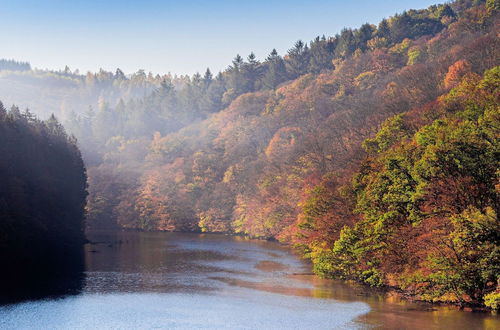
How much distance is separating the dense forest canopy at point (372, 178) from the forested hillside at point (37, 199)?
3563 cm

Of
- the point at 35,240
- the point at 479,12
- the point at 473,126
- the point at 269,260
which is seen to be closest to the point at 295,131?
the point at 479,12

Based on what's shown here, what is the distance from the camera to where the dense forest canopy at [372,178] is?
49781 millimetres

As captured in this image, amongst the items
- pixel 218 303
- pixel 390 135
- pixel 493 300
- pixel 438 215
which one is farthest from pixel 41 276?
pixel 493 300

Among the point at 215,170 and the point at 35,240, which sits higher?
the point at 215,170

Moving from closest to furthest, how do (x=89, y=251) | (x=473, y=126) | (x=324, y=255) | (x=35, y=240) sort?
(x=473, y=126), (x=324, y=255), (x=35, y=240), (x=89, y=251)

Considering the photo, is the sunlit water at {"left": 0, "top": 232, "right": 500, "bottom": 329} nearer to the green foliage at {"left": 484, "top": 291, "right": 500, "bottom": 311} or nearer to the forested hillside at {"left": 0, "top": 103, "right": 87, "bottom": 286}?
the green foliage at {"left": 484, "top": 291, "right": 500, "bottom": 311}

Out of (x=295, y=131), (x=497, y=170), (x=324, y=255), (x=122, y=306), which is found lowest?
(x=122, y=306)

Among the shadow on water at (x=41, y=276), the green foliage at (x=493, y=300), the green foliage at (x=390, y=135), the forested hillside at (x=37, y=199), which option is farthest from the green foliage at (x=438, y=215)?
the forested hillside at (x=37, y=199)

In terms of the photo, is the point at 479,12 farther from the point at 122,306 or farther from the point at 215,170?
the point at 122,306

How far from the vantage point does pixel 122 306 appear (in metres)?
53.4

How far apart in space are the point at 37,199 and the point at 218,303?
50833mm

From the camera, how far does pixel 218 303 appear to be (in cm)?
5547

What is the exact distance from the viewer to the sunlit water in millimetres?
46062

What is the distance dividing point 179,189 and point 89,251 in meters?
71.8
